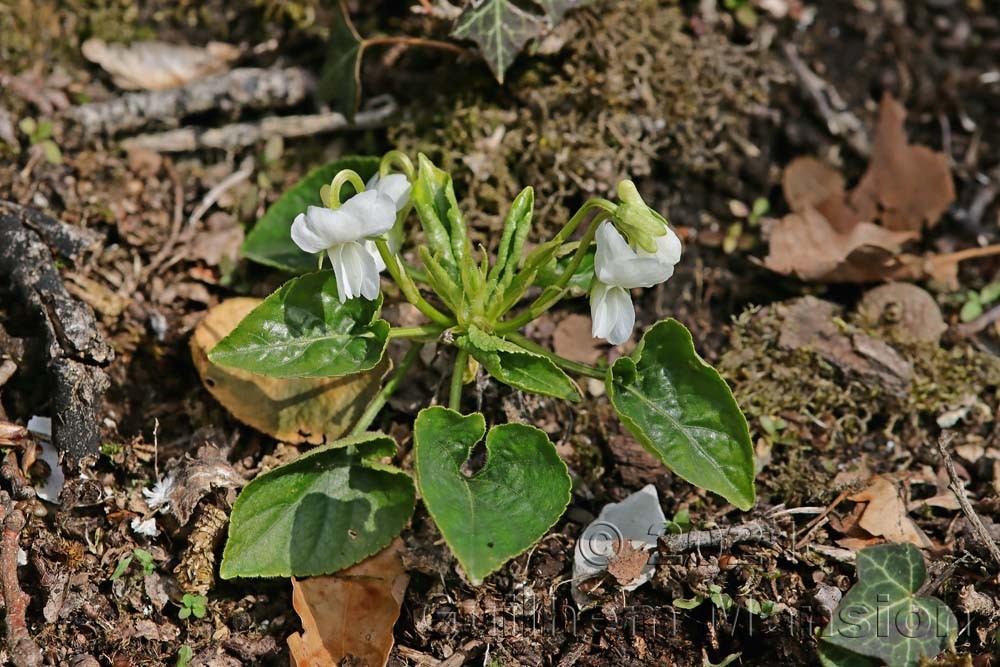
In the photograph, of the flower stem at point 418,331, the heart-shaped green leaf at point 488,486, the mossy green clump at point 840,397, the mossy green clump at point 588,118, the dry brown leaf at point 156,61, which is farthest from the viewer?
the dry brown leaf at point 156,61

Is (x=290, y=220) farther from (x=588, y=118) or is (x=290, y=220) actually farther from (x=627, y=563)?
(x=627, y=563)

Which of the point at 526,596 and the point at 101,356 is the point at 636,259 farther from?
the point at 101,356

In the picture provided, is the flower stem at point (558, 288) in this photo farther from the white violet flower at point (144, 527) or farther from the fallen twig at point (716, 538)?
the white violet flower at point (144, 527)

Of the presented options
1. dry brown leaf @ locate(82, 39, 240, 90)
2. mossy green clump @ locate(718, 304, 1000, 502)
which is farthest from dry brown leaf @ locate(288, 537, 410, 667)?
dry brown leaf @ locate(82, 39, 240, 90)

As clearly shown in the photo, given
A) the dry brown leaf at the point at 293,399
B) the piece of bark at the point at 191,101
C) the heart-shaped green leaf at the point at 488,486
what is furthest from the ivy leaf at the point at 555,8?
the heart-shaped green leaf at the point at 488,486

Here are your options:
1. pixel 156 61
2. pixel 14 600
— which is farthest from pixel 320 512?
pixel 156 61

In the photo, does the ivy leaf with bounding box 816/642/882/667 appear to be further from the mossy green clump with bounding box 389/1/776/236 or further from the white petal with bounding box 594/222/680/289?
the mossy green clump with bounding box 389/1/776/236
